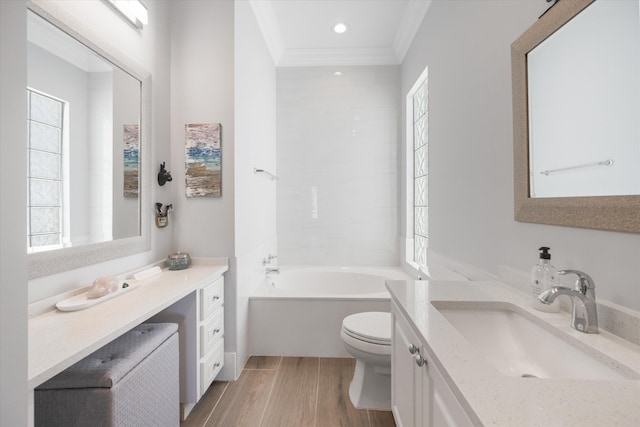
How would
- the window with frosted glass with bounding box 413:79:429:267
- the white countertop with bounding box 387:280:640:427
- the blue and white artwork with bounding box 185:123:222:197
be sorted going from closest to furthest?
1. the white countertop with bounding box 387:280:640:427
2. the blue and white artwork with bounding box 185:123:222:197
3. the window with frosted glass with bounding box 413:79:429:267

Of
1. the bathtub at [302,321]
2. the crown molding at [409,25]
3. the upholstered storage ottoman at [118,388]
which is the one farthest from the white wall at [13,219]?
the crown molding at [409,25]


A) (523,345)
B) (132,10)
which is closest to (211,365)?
(523,345)

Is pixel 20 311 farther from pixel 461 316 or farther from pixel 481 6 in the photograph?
pixel 481 6

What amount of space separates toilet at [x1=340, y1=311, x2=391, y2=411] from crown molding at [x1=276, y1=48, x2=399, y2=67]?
2.80 m

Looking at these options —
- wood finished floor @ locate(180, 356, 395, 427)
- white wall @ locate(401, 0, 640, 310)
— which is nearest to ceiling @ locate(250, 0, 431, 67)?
white wall @ locate(401, 0, 640, 310)

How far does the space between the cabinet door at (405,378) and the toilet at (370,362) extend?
0.32 meters

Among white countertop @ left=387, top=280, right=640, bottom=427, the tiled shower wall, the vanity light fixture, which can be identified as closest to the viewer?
white countertop @ left=387, top=280, right=640, bottom=427

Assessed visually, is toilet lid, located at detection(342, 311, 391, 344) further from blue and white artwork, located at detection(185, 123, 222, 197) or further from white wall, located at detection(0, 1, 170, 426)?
white wall, located at detection(0, 1, 170, 426)

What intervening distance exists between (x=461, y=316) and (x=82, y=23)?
6.63ft

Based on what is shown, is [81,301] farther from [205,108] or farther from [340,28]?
[340,28]

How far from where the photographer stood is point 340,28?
291 cm

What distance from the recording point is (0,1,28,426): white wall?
637 mm

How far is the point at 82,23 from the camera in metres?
1.38

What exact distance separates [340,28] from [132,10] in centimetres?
188
